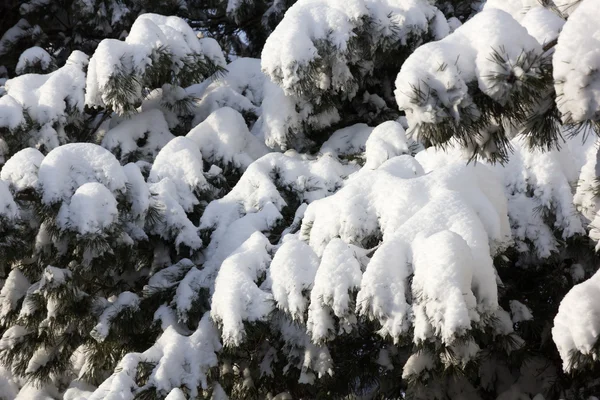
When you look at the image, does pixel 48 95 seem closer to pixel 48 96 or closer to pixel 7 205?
pixel 48 96

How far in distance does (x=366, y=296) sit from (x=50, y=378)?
5.84ft

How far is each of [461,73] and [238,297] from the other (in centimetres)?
123

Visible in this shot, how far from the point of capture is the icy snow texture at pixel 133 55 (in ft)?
9.71

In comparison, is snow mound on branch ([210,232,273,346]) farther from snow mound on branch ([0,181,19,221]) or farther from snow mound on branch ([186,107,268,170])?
snow mound on branch ([186,107,268,170])

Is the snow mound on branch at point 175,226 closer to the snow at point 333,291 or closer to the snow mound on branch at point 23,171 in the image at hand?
the snow mound on branch at point 23,171

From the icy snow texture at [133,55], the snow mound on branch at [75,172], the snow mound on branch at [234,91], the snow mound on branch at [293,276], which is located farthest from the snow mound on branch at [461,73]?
the snow mound on branch at [234,91]

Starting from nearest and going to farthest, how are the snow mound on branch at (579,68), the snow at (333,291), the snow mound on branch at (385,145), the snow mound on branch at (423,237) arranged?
the snow mound on branch at (579,68), the snow mound on branch at (423,237), the snow at (333,291), the snow mound on branch at (385,145)

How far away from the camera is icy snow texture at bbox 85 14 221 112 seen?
296 cm

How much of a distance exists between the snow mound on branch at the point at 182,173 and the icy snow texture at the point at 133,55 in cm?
34

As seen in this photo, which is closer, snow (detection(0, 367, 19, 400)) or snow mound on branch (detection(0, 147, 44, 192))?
snow mound on branch (detection(0, 147, 44, 192))

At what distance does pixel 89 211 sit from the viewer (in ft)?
7.60

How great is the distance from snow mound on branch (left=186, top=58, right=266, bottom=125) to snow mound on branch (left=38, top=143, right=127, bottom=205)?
1.07 meters

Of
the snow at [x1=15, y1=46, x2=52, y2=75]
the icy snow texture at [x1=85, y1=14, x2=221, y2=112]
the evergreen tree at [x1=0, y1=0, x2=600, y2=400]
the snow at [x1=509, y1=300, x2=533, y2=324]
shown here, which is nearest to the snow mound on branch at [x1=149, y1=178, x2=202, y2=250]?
the evergreen tree at [x1=0, y1=0, x2=600, y2=400]

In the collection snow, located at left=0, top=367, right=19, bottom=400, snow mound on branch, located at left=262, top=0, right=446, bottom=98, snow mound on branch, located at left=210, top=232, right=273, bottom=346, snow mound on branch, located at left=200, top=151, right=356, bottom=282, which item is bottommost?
snow, located at left=0, top=367, right=19, bottom=400
